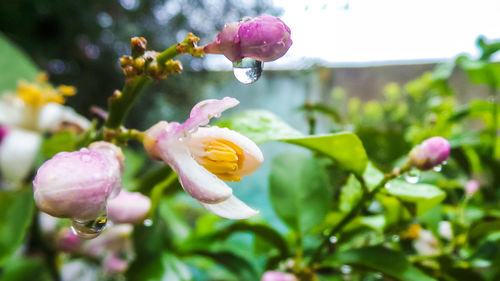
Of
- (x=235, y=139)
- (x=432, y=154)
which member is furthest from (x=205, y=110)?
(x=432, y=154)

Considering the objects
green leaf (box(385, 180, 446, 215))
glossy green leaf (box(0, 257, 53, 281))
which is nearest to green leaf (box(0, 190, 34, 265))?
glossy green leaf (box(0, 257, 53, 281))

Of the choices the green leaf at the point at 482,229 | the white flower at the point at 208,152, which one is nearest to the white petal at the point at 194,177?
the white flower at the point at 208,152

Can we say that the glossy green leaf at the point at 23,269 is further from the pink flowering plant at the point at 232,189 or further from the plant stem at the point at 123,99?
the plant stem at the point at 123,99

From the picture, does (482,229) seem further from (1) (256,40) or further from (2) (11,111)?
(2) (11,111)

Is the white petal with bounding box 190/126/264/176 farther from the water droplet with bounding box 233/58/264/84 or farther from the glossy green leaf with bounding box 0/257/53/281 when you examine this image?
the glossy green leaf with bounding box 0/257/53/281

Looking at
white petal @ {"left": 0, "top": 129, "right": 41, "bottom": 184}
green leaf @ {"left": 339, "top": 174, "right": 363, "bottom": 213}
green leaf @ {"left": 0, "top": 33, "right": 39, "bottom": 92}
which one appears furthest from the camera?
green leaf @ {"left": 0, "top": 33, "right": 39, "bottom": 92}

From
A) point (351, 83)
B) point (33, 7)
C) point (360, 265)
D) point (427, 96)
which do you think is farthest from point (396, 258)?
point (351, 83)

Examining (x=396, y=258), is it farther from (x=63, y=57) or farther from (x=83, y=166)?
(x=63, y=57)
